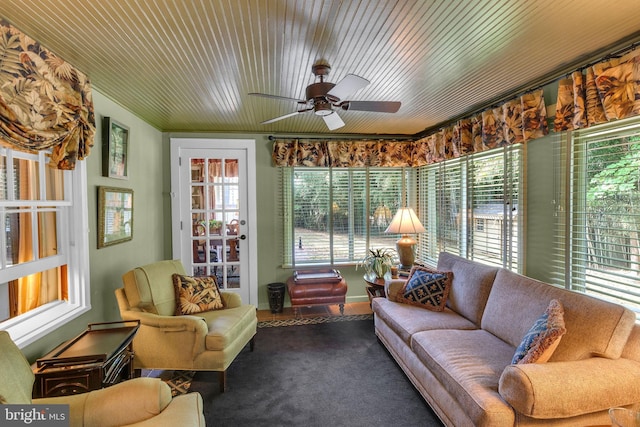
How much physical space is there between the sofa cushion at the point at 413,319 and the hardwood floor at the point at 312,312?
45.3 inches

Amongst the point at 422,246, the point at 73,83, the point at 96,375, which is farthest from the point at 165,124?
the point at 422,246

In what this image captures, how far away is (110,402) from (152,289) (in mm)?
1364

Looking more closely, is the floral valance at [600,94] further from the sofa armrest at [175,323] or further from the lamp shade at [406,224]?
the sofa armrest at [175,323]

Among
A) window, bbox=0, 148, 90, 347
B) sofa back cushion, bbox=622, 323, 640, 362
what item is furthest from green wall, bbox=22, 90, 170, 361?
sofa back cushion, bbox=622, 323, 640, 362

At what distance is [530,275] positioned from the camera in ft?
8.91

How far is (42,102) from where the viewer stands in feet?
5.97

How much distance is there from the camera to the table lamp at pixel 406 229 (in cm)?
364

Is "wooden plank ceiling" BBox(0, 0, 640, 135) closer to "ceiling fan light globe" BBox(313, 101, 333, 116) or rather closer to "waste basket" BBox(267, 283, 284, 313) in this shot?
"ceiling fan light globe" BBox(313, 101, 333, 116)

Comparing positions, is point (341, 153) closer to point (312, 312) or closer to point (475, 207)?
point (475, 207)

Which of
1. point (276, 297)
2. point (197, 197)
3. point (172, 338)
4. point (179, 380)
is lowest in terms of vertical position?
point (179, 380)

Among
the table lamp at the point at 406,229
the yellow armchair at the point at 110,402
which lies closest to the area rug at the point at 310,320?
the table lamp at the point at 406,229

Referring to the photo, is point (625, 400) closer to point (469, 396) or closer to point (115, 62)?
point (469, 396)

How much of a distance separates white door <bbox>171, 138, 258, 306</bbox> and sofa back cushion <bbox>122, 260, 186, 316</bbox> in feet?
3.96

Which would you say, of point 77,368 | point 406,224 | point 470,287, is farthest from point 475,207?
point 77,368
